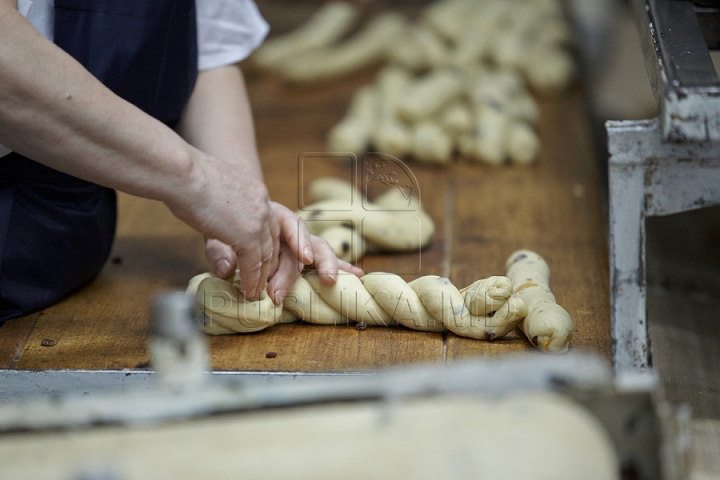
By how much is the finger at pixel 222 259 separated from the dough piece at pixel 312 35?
1.57 metres

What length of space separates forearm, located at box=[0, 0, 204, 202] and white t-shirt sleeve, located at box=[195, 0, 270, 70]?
1.63 ft

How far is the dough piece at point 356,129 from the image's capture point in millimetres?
1991

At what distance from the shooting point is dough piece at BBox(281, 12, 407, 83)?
8.31 ft

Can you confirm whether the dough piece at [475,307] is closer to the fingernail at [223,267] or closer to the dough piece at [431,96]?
the fingernail at [223,267]

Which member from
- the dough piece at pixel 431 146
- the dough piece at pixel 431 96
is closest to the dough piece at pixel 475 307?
the dough piece at pixel 431 146

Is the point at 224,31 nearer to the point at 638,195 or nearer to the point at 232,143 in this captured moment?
the point at 232,143

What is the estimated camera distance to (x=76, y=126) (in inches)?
33.5

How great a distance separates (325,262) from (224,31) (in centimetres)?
53

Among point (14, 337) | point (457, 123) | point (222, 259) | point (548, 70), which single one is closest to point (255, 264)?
point (222, 259)

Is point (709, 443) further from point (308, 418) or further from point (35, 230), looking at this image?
point (35, 230)

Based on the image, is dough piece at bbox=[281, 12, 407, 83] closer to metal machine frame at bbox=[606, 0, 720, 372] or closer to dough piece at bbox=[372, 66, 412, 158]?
dough piece at bbox=[372, 66, 412, 158]

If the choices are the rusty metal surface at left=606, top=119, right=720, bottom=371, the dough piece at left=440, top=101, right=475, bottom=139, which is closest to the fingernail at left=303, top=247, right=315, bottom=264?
the rusty metal surface at left=606, top=119, right=720, bottom=371

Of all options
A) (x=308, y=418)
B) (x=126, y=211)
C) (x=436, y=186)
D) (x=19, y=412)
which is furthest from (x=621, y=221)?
(x=126, y=211)

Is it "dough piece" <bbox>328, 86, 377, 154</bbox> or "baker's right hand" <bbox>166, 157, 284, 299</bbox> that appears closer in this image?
"baker's right hand" <bbox>166, 157, 284, 299</bbox>
